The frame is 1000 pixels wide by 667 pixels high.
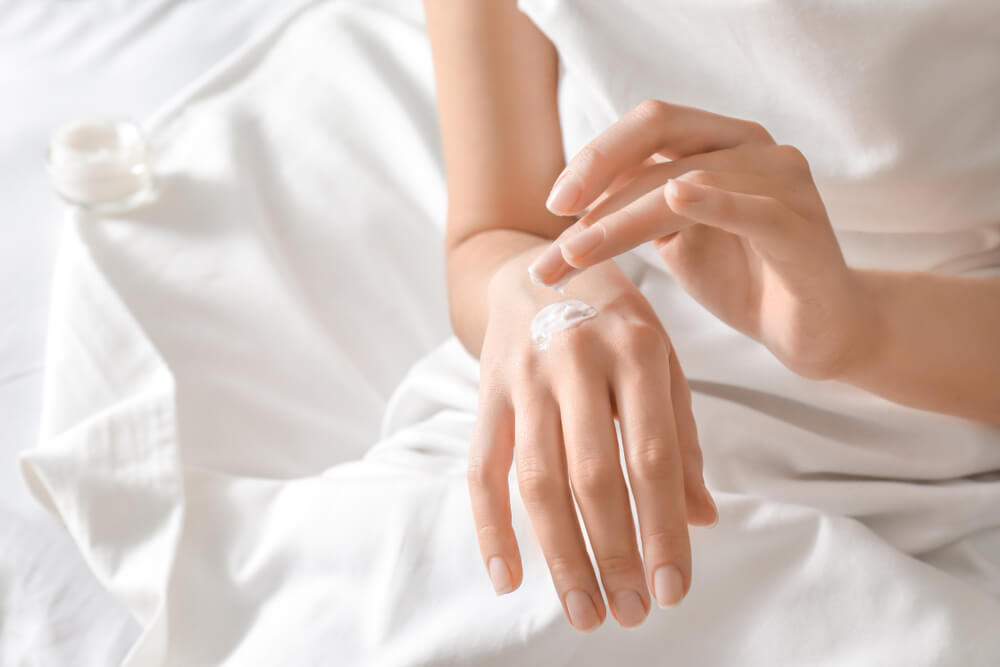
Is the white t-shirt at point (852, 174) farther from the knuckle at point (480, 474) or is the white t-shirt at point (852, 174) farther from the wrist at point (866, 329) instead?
the knuckle at point (480, 474)

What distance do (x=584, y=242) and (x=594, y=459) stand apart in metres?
0.11

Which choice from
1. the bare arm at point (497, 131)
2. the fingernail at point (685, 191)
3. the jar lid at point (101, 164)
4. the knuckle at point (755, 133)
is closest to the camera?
the fingernail at point (685, 191)

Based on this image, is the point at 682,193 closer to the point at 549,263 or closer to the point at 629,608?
the point at 549,263

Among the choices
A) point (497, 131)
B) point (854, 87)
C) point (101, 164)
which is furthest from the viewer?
point (101, 164)

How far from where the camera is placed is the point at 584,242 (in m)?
0.48

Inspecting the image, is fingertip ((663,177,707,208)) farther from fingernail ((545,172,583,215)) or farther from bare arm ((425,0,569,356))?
bare arm ((425,0,569,356))

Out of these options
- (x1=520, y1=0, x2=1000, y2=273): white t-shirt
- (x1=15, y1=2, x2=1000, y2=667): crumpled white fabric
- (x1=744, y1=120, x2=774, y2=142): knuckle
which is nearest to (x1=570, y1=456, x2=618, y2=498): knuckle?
(x1=15, y1=2, x2=1000, y2=667): crumpled white fabric

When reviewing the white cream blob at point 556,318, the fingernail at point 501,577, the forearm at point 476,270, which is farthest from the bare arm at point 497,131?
the fingernail at point 501,577

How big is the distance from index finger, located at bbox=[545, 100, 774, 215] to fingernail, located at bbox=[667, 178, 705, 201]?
2.7 inches

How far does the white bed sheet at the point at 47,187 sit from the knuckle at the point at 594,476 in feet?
1.17

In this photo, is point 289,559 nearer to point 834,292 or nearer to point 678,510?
point 678,510

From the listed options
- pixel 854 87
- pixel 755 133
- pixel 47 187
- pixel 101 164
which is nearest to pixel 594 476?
pixel 755 133

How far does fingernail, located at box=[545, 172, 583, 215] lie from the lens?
1.65 ft

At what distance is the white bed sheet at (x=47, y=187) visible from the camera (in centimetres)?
68
